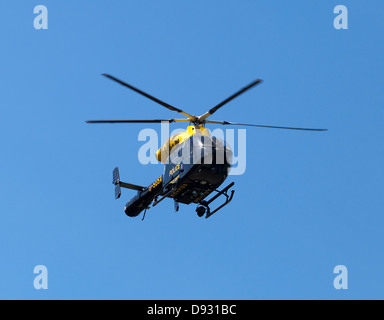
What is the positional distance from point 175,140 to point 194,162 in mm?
3546

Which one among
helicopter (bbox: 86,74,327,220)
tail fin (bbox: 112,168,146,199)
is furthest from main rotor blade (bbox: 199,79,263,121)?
tail fin (bbox: 112,168,146,199)

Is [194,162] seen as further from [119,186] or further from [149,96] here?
[119,186]

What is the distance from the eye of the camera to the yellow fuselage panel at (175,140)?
156ft

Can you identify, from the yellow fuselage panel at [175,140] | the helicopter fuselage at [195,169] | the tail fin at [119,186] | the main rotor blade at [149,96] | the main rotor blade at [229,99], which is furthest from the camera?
the tail fin at [119,186]

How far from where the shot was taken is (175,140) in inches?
1905

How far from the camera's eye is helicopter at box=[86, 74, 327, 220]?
4534cm

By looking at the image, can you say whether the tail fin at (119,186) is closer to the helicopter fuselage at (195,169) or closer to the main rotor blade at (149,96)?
the helicopter fuselage at (195,169)

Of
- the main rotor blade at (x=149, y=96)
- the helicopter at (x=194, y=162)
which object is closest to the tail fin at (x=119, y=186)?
the helicopter at (x=194, y=162)

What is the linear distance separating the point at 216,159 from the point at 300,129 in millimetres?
5577

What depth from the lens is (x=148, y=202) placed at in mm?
51875

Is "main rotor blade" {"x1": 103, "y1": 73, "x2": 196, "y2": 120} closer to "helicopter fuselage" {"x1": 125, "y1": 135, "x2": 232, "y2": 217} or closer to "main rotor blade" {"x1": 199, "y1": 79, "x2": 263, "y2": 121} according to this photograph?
"main rotor blade" {"x1": 199, "y1": 79, "x2": 263, "y2": 121}

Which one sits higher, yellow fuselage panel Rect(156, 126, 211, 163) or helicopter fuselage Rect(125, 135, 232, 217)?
yellow fuselage panel Rect(156, 126, 211, 163)
